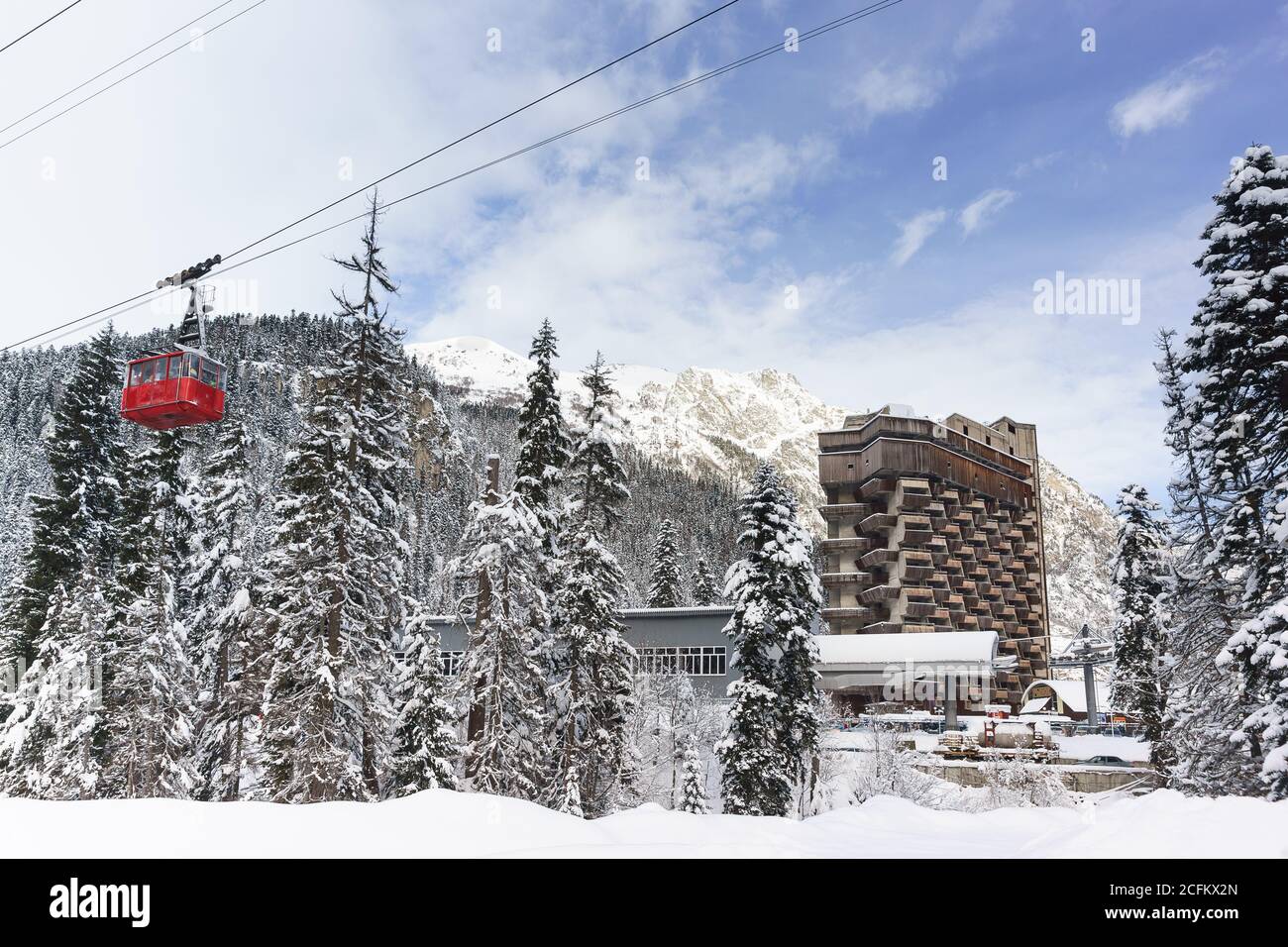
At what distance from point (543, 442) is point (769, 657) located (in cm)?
1159

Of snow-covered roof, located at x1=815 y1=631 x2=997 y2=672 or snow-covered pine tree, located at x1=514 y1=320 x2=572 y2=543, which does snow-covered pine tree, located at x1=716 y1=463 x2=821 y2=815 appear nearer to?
snow-covered pine tree, located at x1=514 y1=320 x2=572 y2=543

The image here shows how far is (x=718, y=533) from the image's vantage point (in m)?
175

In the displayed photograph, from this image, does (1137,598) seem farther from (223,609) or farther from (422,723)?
(223,609)

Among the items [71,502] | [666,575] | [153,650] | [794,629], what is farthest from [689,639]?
[71,502]

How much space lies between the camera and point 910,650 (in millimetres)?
76062

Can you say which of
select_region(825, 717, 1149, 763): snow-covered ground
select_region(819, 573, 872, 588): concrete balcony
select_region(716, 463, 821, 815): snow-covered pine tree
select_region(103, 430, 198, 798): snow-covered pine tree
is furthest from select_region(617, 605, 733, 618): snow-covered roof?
select_region(819, 573, 872, 588): concrete balcony

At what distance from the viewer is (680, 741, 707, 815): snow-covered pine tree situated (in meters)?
36.8

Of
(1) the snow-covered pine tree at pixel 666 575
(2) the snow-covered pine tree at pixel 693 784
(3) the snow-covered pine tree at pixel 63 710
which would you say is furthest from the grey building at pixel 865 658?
(3) the snow-covered pine tree at pixel 63 710

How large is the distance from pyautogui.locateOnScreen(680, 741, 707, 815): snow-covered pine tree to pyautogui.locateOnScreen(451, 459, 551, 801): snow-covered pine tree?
10.7 meters

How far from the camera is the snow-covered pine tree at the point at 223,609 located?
32656mm
